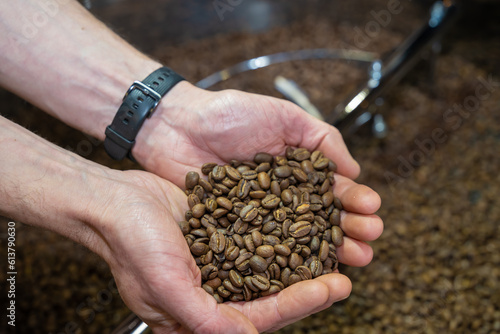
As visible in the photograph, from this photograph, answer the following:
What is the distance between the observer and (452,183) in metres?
1.80

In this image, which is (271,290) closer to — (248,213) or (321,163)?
(248,213)

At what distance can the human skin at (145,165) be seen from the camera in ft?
2.88

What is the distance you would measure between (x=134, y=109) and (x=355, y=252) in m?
0.74

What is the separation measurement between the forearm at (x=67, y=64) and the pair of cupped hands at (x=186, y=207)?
0.15 meters

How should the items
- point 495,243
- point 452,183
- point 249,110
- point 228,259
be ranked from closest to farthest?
point 228,259 → point 249,110 → point 495,243 → point 452,183

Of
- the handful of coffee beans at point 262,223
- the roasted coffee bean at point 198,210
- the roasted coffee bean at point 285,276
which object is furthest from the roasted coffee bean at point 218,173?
the roasted coffee bean at point 285,276

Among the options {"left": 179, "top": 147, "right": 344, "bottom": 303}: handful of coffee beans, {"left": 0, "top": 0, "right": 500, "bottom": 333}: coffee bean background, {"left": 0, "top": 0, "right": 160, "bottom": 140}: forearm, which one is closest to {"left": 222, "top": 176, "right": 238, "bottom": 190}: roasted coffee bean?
{"left": 179, "top": 147, "right": 344, "bottom": 303}: handful of coffee beans

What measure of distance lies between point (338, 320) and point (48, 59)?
1.25 m

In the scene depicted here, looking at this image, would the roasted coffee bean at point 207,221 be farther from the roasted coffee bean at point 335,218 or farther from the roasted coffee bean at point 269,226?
the roasted coffee bean at point 335,218

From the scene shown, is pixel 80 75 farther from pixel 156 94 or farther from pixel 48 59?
pixel 156 94

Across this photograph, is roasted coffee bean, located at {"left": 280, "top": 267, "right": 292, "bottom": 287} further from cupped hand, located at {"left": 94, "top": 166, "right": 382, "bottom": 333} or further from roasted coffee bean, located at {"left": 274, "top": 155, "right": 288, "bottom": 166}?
roasted coffee bean, located at {"left": 274, "top": 155, "right": 288, "bottom": 166}

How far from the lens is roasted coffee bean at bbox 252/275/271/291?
986mm

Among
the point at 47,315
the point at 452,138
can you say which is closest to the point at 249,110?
the point at 47,315

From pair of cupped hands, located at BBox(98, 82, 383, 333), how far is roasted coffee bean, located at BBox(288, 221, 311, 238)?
119 millimetres
